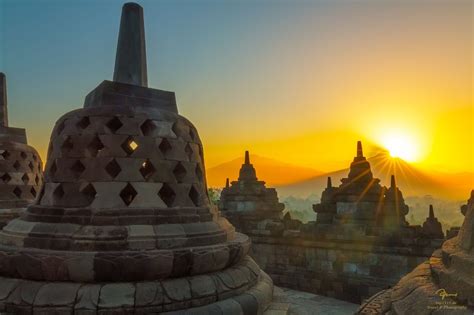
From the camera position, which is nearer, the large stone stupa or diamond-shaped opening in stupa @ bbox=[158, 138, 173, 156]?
the large stone stupa

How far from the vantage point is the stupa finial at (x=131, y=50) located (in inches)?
225

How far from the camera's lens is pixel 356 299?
36.4 feet

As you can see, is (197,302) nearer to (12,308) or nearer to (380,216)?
(12,308)

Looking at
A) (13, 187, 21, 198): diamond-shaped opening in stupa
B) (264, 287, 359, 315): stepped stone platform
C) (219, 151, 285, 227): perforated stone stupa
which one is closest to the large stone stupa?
(264, 287, 359, 315): stepped stone platform

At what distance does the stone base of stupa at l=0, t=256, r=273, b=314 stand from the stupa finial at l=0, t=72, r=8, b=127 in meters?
7.45

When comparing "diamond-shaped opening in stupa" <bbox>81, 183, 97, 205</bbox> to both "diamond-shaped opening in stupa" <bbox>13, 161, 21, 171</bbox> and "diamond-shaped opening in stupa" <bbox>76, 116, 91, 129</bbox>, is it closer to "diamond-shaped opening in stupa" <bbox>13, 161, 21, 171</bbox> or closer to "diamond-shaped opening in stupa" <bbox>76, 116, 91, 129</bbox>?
"diamond-shaped opening in stupa" <bbox>76, 116, 91, 129</bbox>

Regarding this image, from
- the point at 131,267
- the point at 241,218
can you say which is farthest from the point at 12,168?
the point at 241,218

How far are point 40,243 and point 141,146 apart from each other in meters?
1.61

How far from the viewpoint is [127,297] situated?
385cm

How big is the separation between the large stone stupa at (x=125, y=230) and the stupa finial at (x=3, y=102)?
20.6 feet

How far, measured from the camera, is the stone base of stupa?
378cm

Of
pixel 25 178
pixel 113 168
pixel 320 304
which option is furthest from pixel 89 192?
pixel 320 304

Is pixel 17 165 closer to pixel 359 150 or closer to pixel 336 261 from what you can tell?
pixel 336 261

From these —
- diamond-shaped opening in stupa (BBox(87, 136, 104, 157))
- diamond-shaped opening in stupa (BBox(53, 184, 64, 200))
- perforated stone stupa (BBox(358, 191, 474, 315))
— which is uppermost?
diamond-shaped opening in stupa (BBox(87, 136, 104, 157))
